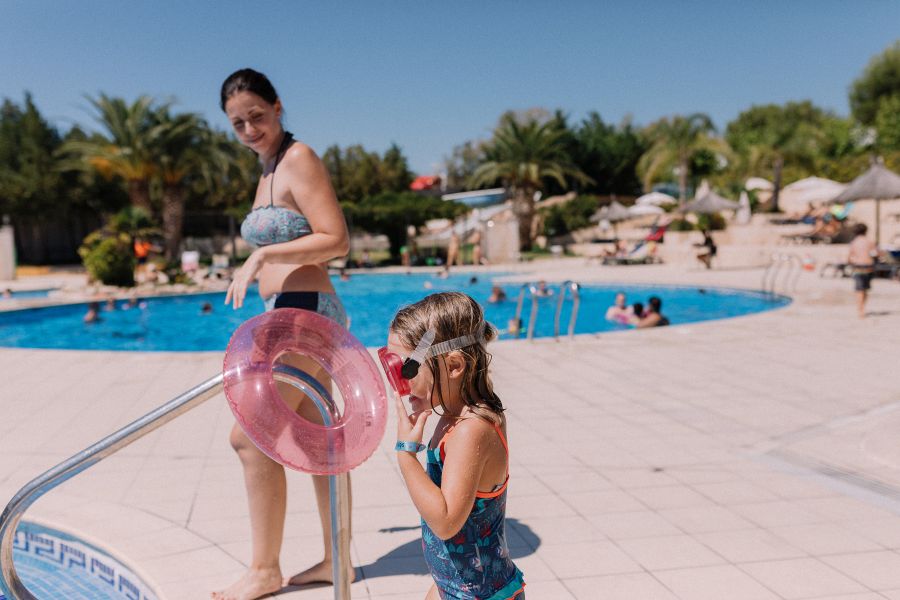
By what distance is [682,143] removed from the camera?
3894 cm

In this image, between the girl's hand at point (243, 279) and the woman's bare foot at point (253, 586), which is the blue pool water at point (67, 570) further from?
the girl's hand at point (243, 279)

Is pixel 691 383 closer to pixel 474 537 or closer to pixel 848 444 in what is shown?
pixel 848 444

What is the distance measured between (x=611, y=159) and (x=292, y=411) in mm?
46823

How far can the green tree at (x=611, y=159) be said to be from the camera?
4616 centimetres

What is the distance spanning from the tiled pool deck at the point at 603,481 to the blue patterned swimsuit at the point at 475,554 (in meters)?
1.11

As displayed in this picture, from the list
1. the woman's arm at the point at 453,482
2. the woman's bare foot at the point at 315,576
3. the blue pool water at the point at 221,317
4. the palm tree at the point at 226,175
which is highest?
the palm tree at the point at 226,175

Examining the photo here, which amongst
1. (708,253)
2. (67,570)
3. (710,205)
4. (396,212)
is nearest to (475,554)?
(67,570)

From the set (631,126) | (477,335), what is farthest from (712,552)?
(631,126)

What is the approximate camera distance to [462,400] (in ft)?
5.66

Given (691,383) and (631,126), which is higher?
(631,126)

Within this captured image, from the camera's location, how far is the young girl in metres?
1.61

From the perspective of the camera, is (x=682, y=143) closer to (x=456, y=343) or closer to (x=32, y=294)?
(x=32, y=294)

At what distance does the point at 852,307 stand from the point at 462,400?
40.9 feet

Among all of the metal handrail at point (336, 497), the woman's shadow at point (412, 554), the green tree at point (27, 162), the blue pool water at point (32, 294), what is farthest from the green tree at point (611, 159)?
the metal handrail at point (336, 497)
